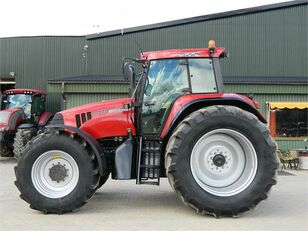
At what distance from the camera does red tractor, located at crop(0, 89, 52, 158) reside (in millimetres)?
14625

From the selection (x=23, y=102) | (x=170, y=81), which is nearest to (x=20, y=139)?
(x=23, y=102)

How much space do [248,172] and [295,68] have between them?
14.7 m

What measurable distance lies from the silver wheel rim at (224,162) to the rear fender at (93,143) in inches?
57.7

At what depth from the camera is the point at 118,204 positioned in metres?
7.68

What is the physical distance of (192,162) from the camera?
6.74 m

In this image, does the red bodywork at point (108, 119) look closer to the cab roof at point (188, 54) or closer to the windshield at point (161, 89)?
the windshield at point (161, 89)

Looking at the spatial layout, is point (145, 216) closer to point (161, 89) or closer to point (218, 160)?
point (218, 160)

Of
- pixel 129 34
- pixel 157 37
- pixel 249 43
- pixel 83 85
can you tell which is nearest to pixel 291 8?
pixel 249 43

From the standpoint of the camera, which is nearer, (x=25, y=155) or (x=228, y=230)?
(x=228, y=230)

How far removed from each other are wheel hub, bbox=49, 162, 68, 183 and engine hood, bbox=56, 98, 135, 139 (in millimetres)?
763

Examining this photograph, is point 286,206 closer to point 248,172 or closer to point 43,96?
point 248,172

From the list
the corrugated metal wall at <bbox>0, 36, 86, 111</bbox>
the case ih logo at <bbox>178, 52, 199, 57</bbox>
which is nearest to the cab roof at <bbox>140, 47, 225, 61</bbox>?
the case ih logo at <bbox>178, 52, 199, 57</bbox>

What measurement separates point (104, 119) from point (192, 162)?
1.70 metres

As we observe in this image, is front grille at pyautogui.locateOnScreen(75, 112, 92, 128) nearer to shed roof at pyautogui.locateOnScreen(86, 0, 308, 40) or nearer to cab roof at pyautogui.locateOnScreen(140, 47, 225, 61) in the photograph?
cab roof at pyautogui.locateOnScreen(140, 47, 225, 61)
